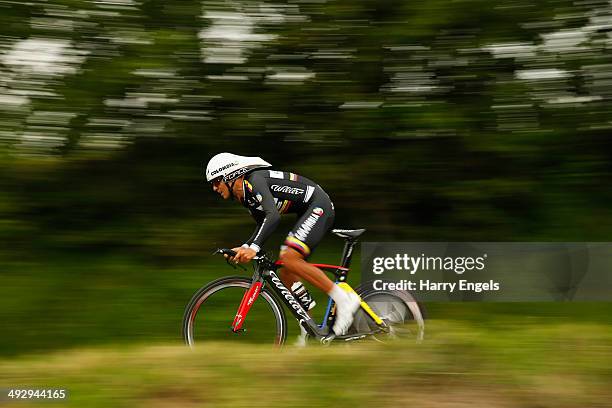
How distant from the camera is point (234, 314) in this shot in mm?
7367

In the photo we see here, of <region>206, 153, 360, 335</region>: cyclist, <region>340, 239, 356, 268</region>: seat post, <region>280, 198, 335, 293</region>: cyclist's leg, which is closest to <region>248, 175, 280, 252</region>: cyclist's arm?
<region>206, 153, 360, 335</region>: cyclist

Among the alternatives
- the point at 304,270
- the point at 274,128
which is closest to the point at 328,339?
the point at 304,270

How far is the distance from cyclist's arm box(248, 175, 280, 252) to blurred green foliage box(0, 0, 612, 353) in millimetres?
2863

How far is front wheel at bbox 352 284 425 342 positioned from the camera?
7.34 m

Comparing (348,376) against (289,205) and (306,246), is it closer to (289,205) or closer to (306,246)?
(306,246)

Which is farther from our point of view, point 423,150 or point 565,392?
point 423,150

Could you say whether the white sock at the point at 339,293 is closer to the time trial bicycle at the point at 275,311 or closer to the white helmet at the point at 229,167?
the time trial bicycle at the point at 275,311

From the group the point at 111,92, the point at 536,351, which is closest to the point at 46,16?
the point at 111,92

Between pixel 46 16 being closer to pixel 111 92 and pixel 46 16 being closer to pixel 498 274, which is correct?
pixel 111 92

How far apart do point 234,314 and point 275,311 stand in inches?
16.2

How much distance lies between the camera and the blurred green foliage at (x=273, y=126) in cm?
974

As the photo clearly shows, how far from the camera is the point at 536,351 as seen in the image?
6547 millimetres

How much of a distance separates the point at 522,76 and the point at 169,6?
4.49 meters

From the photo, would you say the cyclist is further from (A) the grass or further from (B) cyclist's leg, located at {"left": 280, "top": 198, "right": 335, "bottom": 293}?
(A) the grass
